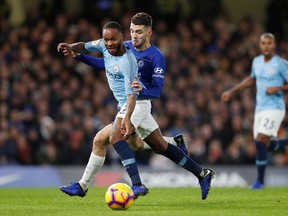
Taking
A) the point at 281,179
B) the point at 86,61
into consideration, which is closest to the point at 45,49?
the point at 281,179

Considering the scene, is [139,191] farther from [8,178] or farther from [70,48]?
[8,178]

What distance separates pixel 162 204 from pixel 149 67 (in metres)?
1.75

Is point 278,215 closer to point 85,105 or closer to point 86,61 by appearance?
point 86,61

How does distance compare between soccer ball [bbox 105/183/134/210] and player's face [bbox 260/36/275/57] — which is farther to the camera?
player's face [bbox 260/36/275/57]

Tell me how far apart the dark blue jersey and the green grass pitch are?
1.43 m

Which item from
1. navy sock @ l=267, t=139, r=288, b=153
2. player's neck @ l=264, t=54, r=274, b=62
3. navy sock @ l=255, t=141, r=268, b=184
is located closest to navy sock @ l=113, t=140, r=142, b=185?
navy sock @ l=255, t=141, r=268, b=184

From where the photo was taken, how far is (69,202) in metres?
11.3

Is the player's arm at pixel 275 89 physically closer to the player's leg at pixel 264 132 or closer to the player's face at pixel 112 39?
the player's leg at pixel 264 132

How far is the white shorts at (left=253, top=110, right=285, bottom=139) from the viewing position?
14375mm

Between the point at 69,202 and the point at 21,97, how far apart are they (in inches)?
367

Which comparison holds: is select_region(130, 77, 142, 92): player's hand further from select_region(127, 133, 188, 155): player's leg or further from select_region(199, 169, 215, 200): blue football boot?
select_region(199, 169, 215, 200): blue football boot

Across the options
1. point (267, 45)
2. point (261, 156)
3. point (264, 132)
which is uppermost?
point (267, 45)

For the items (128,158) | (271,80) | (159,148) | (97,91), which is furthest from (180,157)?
(97,91)

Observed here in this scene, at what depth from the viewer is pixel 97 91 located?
837 inches
